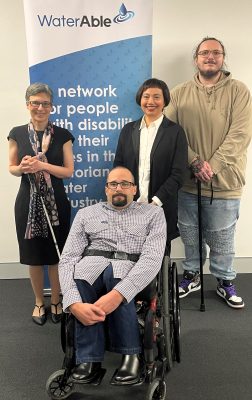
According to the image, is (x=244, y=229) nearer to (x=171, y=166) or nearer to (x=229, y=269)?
(x=229, y=269)

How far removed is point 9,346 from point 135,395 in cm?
91

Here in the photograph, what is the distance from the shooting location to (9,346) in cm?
256

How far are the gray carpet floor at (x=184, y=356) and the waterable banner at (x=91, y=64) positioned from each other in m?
1.04

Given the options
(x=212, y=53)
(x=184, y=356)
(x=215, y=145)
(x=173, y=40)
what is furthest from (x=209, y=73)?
(x=184, y=356)

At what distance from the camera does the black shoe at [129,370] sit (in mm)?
1857

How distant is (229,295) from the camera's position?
3066mm

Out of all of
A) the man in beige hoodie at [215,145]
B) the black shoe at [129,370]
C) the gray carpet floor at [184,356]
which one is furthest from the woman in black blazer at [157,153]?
the black shoe at [129,370]

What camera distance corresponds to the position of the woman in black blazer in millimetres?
2562

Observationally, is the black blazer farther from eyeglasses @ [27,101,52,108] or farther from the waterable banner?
eyeglasses @ [27,101,52,108]

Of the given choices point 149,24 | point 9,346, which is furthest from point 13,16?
point 9,346

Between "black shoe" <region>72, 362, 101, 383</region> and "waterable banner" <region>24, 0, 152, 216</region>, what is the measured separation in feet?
4.69

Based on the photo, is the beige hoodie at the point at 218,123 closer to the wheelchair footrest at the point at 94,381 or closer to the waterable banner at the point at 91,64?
the waterable banner at the point at 91,64

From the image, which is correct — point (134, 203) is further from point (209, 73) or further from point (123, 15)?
point (123, 15)

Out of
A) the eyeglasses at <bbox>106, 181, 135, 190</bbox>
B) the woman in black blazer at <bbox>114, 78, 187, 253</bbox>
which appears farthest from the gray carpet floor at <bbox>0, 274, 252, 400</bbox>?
the eyeglasses at <bbox>106, 181, 135, 190</bbox>
